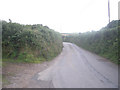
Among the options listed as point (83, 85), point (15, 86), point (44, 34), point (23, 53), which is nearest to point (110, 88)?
point (83, 85)

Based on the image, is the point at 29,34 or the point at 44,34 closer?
the point at 29,34

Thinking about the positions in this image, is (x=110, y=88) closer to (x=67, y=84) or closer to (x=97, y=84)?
(x=97, y=84)

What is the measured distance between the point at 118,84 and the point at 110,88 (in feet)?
2.21

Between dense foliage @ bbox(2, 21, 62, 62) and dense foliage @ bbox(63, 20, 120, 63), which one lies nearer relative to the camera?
dense foliage @ bbox(2, 21, 62, 62)

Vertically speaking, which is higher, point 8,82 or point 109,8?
point 109,8

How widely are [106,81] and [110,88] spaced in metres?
0.80

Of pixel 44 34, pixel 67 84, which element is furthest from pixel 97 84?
pixel 44 34

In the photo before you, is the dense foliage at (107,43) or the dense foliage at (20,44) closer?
the dense foliage at (20,44)

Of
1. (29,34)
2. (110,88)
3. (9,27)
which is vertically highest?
(9,27)

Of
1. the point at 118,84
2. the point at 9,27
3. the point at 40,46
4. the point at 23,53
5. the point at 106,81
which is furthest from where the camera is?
the point at 40,46

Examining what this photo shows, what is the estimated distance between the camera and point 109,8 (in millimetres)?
20203

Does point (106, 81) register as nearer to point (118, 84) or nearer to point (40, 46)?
point (118, 84)

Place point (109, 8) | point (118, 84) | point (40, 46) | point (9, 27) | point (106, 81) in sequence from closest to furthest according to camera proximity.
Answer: point (118, 84)
point (106, 81)
point (9, 27)
point (40, 46)
point (109, 8)

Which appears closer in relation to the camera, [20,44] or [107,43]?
[20,44]
